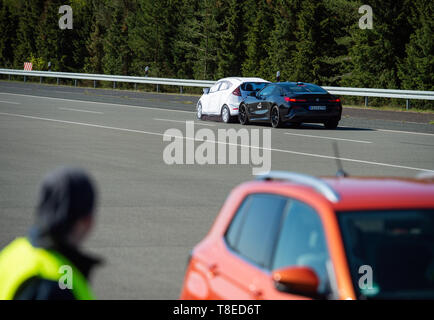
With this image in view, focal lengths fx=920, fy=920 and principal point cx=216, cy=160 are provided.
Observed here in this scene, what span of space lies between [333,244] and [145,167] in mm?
12165

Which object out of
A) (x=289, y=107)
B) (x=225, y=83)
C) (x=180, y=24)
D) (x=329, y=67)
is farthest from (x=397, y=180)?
→ (x=180, y=24)

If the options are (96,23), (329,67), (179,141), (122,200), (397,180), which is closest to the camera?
(397,180)

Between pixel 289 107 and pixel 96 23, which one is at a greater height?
pixel 96 23

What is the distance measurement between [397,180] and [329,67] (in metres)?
53.0

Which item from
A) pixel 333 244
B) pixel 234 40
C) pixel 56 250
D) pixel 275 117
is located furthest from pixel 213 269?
pixel 234 40

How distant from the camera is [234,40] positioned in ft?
217

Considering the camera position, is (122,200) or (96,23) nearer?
(122,200)

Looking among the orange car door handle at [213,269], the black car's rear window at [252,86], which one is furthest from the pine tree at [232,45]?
the orange car door handle at [213,269]

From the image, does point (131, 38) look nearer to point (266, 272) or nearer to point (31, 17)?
point (31, 17)

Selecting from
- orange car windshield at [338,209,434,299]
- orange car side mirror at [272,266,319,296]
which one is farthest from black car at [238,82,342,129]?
orange car side mirror at [272,266,319,296]

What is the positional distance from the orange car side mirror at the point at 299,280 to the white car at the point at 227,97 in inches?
962

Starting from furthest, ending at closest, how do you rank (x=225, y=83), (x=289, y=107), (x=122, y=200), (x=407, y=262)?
(x=225, y=83) < (x=289, y=107) < (x=122, y=200) < (x=407, y=262)

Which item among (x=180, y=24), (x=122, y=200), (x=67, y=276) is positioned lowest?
(x=122, y=200)

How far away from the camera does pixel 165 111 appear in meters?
33.0
